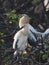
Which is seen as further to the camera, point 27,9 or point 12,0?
point 27,9

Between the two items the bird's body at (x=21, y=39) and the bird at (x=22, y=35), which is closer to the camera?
the bird at (x=22, y=35)

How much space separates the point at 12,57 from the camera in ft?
7.55

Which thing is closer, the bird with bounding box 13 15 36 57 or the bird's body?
the bird with bounding box 13 15 36 57

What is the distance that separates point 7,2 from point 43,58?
924 millimetres

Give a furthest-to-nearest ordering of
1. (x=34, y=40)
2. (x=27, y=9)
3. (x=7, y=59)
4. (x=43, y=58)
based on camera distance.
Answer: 1. (x=27, y=9)
2. (x=43, y=58)
3. (x=34, y=40)
4. (x=7, y=59)

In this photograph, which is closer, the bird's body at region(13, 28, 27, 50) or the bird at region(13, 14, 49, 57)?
the bird at region(13, 14, 49, 57)

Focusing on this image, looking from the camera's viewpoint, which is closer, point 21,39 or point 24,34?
point 24,34

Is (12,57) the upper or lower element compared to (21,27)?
lower

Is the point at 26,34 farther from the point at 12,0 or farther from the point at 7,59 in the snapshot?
the point at 12,0

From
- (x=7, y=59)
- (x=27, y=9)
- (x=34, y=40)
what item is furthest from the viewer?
(x=27, y=9)

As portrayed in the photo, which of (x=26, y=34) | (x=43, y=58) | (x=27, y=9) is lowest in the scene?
(x=43, y=58)

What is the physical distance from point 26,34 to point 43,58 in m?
1.33

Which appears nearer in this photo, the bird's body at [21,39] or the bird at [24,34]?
the bird at [24,34]

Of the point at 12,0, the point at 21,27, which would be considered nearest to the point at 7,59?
the point at 21,27
